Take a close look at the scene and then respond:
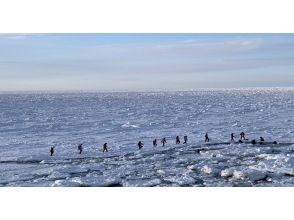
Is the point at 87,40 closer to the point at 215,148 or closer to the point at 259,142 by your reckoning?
the point at 215,148

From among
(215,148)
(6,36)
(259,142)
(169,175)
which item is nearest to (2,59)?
(6,36)

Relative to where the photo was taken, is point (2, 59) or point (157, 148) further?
point (157, 148)

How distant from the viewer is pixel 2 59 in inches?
519

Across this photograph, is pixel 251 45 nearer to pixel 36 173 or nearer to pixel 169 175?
pixel 169 175

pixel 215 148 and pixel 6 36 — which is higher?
pixel 6 36

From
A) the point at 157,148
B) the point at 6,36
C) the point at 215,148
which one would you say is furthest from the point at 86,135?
the point at 6,36

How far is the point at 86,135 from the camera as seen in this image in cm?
2786

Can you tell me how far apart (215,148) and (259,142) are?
99.0 inches

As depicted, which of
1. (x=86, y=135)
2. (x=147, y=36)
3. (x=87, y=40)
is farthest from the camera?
(x=86, y=135)

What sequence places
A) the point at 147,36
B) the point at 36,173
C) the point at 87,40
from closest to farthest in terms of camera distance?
the point at 147,36 → the point at 87,40 → the point at 36,173

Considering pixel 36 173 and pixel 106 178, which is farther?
pixel 36 173
